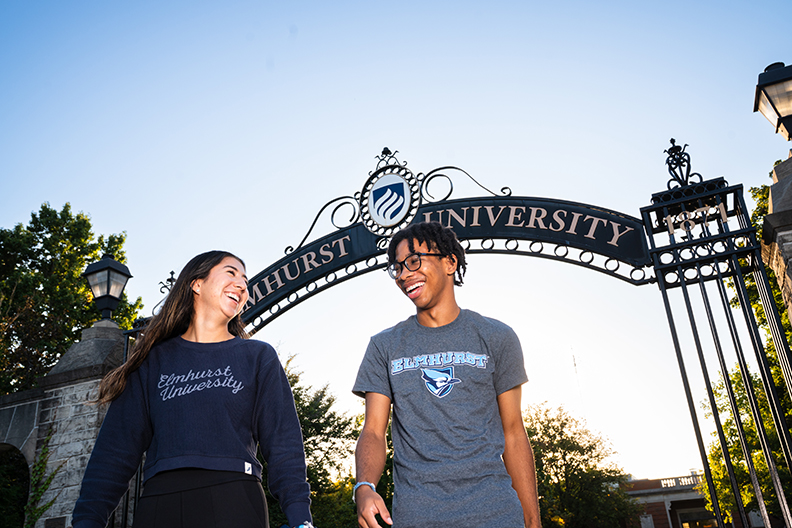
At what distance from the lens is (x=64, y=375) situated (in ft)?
23.5

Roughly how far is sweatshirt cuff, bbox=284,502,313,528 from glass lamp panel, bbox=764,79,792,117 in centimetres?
554

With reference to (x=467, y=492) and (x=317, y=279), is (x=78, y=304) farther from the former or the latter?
(x=467, y=492)

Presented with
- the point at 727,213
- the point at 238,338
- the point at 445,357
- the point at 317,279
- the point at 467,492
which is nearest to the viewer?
the point at 467,492

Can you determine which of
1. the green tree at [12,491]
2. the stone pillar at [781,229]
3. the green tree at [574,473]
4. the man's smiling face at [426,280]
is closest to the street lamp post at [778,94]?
the stone pillar at [781,229]

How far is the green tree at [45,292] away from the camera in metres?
18.3

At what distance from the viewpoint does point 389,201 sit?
7.50m

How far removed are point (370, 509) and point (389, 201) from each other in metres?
5.72

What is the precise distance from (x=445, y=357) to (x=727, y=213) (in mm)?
4545

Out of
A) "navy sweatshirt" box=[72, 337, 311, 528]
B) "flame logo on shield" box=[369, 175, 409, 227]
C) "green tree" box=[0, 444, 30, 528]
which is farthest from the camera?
"green tree" box=[0, 444, 30, 528]

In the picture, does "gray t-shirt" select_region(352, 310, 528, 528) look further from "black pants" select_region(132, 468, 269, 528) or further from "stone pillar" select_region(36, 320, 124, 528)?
"stone pillar" select_region(36, 320, 124, 528)

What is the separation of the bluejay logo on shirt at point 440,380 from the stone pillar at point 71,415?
18.9 feet

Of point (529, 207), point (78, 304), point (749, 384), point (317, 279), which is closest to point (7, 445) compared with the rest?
point (317, 279)

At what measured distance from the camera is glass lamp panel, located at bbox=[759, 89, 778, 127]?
5.36 m

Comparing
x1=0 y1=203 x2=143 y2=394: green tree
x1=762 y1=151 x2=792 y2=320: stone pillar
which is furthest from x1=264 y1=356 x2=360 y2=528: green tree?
x1=762 y1=151 x2=792 y2=320: stone pillar
